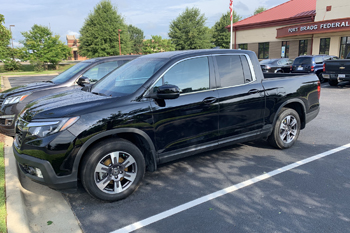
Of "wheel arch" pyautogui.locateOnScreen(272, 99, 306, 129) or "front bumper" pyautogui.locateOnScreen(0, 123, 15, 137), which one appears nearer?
"wheel arch" pyautogui.locateOnScreen(272, 99, 306, 129)

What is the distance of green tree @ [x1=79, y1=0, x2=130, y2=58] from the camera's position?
42.3 meters

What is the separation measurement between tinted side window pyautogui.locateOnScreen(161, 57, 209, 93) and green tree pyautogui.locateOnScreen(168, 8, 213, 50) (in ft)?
152

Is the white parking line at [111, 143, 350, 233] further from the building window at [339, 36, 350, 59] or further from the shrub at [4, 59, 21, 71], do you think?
the shrub at [4, 59, 21, 71]

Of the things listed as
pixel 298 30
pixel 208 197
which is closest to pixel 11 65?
pixel 298 30

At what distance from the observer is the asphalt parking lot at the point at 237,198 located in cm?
301

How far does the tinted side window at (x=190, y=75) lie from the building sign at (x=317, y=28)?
22908 millimetres

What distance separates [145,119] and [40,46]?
38.5m

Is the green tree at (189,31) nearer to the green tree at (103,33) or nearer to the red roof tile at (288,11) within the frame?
the green tree at (103,33)

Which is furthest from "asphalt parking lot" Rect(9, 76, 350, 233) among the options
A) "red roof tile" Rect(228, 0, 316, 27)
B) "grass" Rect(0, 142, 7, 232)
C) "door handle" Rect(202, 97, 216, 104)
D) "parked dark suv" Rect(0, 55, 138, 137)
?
"red roof tile" Rect(228, 0, 316, 27)

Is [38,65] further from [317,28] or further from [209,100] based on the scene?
[209,100]

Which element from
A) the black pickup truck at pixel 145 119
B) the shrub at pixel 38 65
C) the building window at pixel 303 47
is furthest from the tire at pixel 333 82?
the shrub at pixel 38 65

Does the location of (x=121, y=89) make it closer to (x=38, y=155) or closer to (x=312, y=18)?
(x=38, y=155)

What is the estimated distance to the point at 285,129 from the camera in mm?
5145

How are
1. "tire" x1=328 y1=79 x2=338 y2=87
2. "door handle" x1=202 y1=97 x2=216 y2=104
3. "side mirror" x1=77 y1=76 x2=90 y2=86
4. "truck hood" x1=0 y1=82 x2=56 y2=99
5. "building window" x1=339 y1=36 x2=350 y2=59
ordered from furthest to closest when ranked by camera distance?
"building window" x1=339 y1=36 x2=350 y2=59 → "tire" x1=328 y1=79 x2=338 y2=87 → "truck hood" x1=0 y1=82 x2=56 y2=99 → "side mirror" x1=77 y1=76 x2=90 y2=86 → "door handle" x1=202 y1=97 x2=216 y2=104
